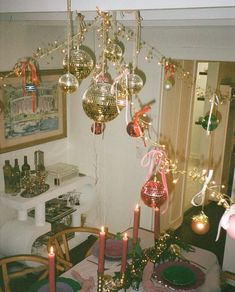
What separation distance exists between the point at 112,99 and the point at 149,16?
1.80ft

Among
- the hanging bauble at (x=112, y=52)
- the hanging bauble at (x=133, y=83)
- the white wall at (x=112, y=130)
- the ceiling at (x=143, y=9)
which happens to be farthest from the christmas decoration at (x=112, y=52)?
the white wall at (x=112, y=130)

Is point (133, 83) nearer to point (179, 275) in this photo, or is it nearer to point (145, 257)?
point (145, 257)

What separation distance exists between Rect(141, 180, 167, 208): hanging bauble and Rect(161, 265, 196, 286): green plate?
574 millimetres

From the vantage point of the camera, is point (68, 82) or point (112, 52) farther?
point (112, 52)

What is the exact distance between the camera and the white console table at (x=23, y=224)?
3.22m

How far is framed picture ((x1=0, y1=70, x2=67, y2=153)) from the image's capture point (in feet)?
10.8

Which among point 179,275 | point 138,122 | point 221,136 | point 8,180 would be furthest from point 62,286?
point 221,136

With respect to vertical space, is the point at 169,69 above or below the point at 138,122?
above

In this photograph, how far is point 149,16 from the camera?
6.16 feet

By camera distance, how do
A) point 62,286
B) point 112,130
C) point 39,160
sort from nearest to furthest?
point 62,286 → point 39,160 → point 112,130

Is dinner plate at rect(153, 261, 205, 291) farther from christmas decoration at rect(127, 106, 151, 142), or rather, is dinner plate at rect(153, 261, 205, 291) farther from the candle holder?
christmas decoration at rect(127, 106, 151, 142)

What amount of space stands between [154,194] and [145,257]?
0.53m

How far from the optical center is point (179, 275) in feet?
6.95

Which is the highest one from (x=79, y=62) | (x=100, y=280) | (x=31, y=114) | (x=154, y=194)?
(x=79, y=62)
